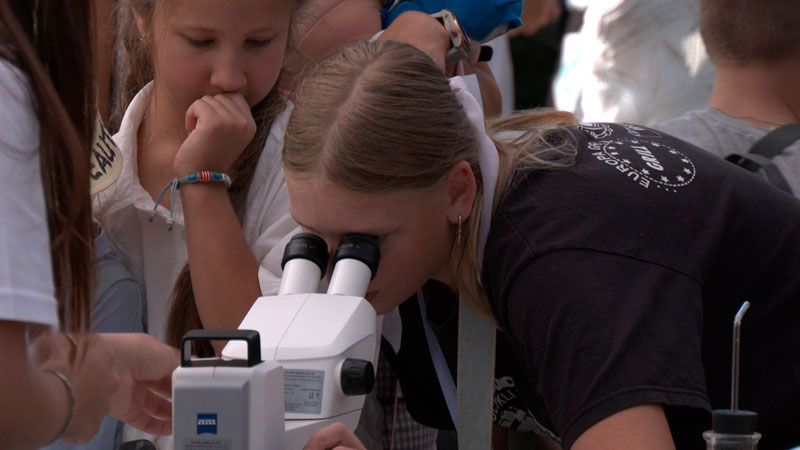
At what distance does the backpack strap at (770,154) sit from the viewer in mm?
2188

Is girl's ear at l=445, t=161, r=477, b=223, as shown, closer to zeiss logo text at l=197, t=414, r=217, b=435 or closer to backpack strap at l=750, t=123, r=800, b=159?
zeiss logo text at l=197, t=414, r=217, b=435

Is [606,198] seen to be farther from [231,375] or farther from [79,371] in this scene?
[79,371]

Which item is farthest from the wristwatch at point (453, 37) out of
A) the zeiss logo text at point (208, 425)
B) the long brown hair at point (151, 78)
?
the zeiss logo text at point (208, 425)

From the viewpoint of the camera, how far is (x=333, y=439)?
1.43 meters

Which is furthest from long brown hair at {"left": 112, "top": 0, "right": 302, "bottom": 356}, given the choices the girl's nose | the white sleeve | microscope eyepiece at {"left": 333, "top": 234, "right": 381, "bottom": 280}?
microscope eyepiece at {"left": 333, "top": 234, "right": 381, "bottom": 280}

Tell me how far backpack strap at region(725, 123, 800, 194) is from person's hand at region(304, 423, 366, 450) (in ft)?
3.64

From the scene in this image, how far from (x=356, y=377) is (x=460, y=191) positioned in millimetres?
422

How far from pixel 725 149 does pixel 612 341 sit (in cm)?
111

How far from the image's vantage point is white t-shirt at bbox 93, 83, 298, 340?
2168 mm

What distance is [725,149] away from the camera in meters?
2.40

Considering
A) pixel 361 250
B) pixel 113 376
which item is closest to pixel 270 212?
pixel 361 250

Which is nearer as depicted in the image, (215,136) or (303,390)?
(303,390)

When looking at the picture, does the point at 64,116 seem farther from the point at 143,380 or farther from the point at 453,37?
the point at 453,37

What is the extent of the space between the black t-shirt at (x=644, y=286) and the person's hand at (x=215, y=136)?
0.63m
